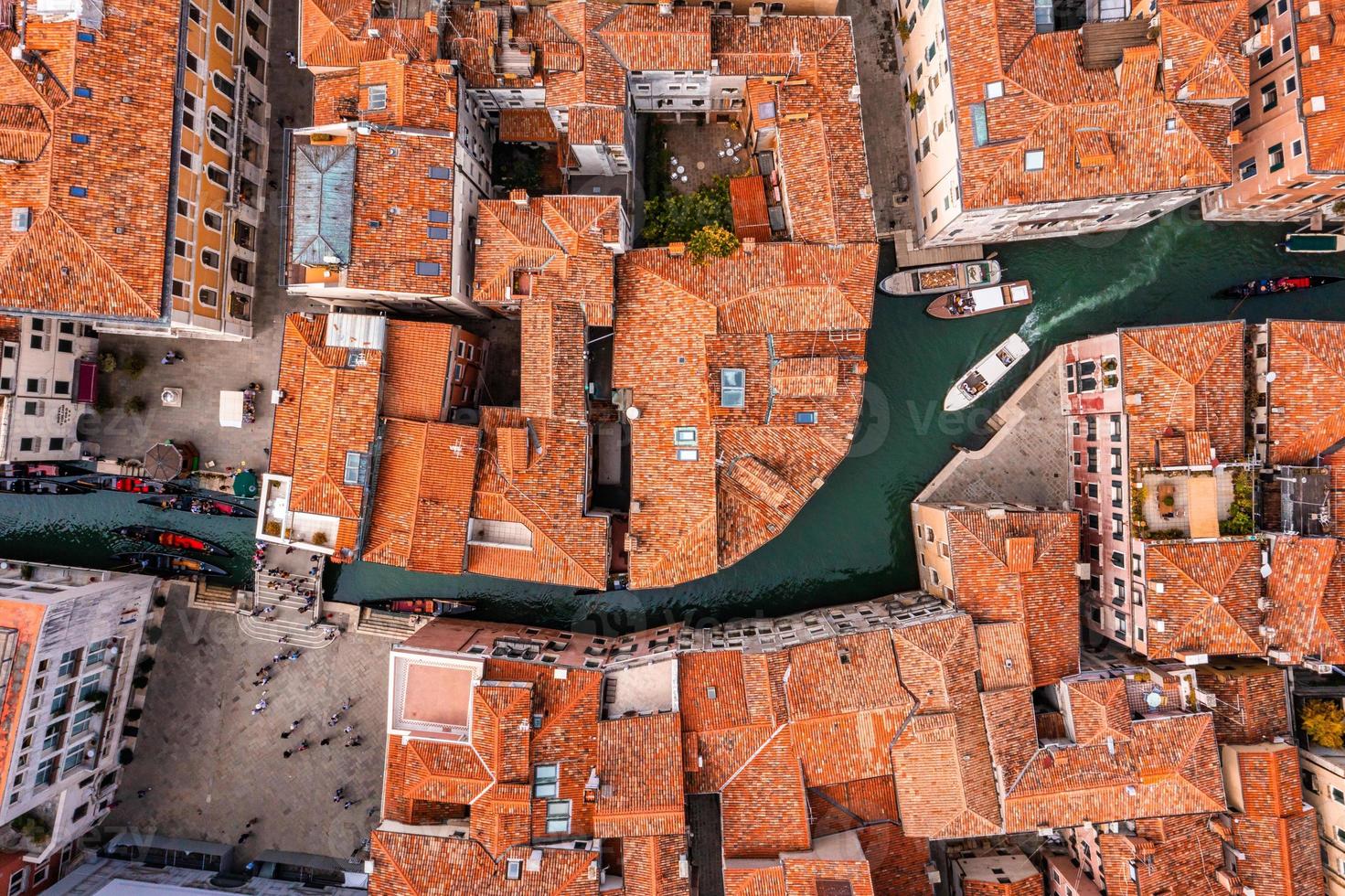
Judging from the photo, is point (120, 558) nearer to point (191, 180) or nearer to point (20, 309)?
point (20, 309)

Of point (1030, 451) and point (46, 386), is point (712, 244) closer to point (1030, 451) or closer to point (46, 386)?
point (1030, 451)

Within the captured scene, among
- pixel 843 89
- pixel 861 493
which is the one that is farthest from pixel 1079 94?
pixel 861 493

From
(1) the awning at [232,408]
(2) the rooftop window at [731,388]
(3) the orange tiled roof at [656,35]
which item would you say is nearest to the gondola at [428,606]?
(1) the awning at [232,408]

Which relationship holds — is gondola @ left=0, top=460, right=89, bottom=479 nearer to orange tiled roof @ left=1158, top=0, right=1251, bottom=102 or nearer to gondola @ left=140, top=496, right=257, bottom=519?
gondola @ left=140, top=496, right=257, bottom=519

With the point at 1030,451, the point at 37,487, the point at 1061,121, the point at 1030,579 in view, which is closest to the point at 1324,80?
the point at 1061,121

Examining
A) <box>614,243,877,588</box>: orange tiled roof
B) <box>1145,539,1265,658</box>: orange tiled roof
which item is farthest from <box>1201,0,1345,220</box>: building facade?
<box>614,243,877,588</box>: orange tiled roof

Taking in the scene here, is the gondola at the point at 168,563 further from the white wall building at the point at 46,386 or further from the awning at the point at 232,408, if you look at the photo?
the awning at the point at 232,408
